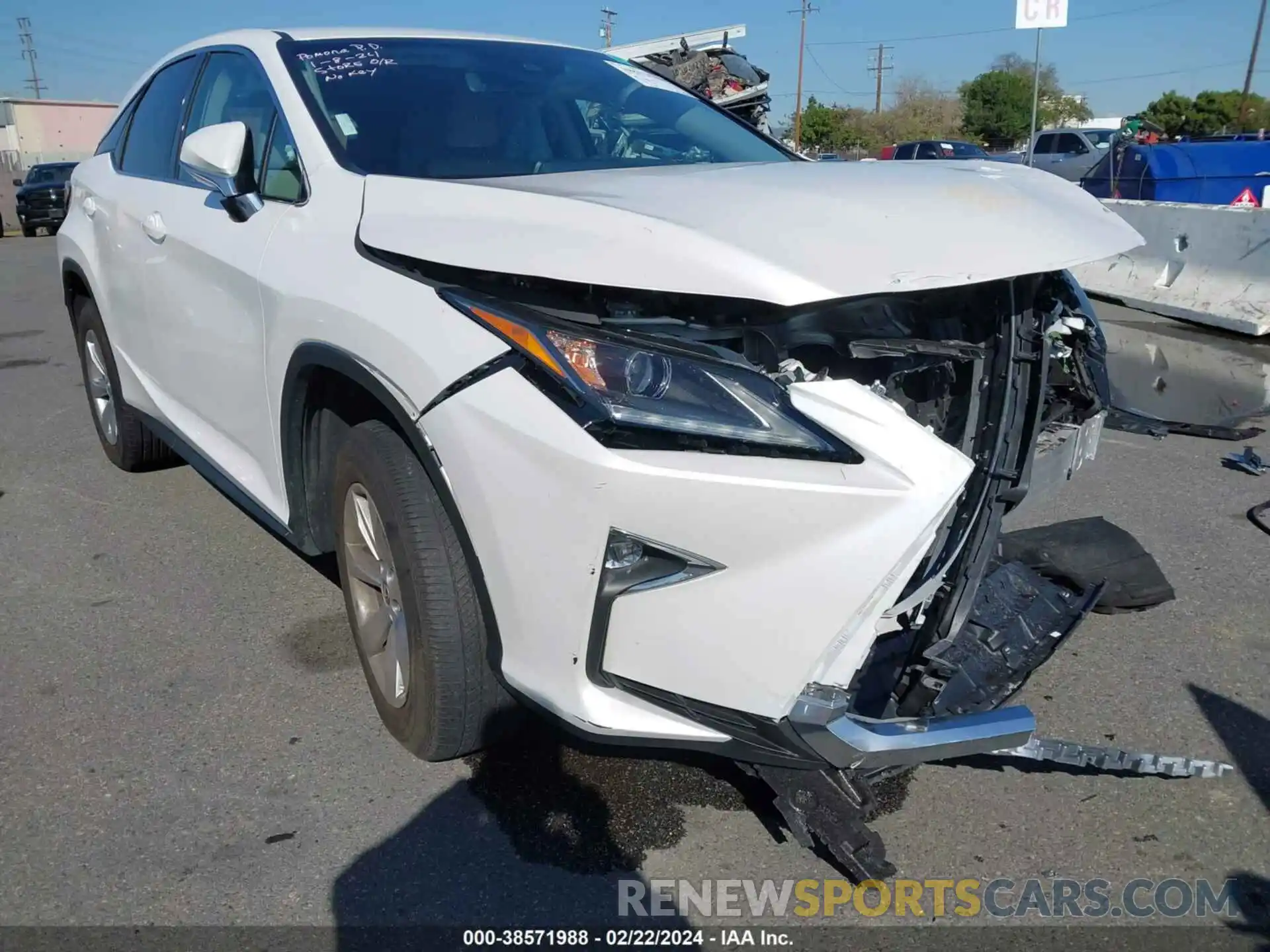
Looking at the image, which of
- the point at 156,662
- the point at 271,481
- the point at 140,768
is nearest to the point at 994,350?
the point at 271,481

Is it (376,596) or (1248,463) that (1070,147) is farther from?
(376,596)

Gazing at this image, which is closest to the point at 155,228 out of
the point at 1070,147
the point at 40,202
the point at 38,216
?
the point at 40,202

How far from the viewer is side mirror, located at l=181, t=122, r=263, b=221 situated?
9.11 ft

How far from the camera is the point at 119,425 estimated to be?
4.84m

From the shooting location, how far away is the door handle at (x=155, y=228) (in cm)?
358

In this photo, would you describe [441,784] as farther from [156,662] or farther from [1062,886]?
[1062,886]

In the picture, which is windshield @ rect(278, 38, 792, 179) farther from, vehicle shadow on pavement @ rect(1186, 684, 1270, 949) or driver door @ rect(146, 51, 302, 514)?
vehicle shadow on pavement @ rect(1186, 684, 1270, 949)

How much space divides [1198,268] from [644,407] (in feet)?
28.6

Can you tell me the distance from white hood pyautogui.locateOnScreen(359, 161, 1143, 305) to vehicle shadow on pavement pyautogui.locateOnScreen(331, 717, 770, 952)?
→ 116 centimetres

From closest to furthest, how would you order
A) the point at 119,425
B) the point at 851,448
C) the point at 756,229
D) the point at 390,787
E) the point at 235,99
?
the point at 851,448
the point at 756,229
the point at 390,787
the point at 235,99
the point at 119,425

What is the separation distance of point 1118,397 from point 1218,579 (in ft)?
7.40

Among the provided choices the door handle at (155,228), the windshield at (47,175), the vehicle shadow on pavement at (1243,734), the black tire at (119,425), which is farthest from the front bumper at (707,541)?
the windshield at (47,175)

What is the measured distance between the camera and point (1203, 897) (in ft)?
7.57

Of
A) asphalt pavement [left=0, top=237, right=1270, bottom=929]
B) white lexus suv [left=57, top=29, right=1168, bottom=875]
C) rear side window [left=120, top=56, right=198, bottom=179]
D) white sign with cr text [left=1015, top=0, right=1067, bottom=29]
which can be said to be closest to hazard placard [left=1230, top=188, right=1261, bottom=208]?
white sign with cr text [left=1015, top=0, right=1067, bottom=29]
